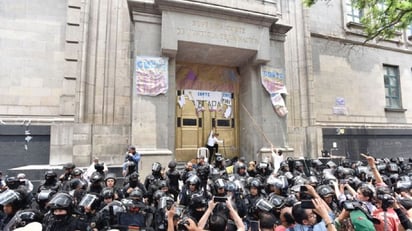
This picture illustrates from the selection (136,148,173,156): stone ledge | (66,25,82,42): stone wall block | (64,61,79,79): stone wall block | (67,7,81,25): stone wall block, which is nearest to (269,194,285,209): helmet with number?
(136,148,173,156): stone ledge

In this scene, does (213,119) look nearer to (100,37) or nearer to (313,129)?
(313,129)

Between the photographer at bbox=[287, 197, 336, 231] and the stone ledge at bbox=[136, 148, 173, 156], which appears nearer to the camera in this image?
the photographer at bbox=[287, 197, 336, 231]

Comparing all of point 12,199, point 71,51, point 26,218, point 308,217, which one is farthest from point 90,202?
point 71,51

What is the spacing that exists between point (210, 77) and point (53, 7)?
7951 mm

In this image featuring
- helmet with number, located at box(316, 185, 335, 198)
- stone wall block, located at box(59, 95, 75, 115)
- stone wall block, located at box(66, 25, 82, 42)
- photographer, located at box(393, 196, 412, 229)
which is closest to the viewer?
photographer, located at box(393, 196, 412, 229)

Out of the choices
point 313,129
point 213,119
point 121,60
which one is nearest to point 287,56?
point 313,129

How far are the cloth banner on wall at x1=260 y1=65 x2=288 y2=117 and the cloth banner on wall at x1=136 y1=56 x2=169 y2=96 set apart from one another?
192 inches

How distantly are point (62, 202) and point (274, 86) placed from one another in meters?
10.5

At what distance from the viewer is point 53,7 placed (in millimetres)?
10453

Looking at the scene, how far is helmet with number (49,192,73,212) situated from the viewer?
308 cm

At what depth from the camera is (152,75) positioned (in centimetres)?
980

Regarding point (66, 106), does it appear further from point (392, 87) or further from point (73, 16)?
point (392, 87)

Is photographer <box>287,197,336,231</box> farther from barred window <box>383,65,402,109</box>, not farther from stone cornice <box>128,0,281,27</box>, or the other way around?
barred window <box>383,65,402,109</box>

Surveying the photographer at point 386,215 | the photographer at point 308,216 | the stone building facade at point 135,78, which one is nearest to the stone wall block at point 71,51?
the stone building facade at point 135,78
